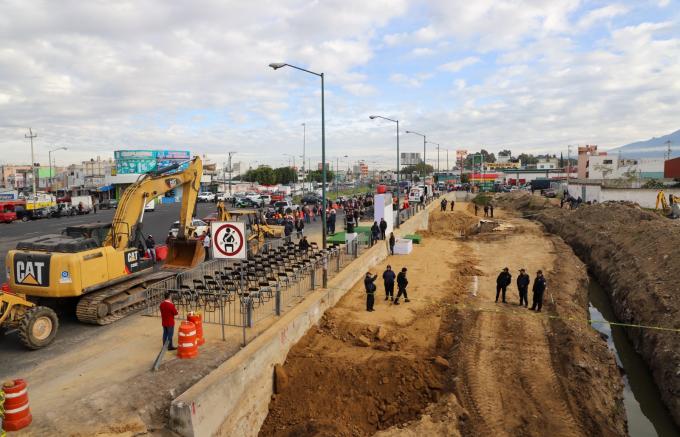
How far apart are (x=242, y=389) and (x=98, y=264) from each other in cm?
584

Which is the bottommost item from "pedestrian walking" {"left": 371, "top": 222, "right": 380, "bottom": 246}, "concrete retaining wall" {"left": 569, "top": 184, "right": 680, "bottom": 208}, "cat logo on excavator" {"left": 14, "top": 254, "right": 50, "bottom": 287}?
"pedestrian walking" {"left": 371, "top": 222, "right": 380, "bottom": 246}

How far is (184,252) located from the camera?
57.6 feet

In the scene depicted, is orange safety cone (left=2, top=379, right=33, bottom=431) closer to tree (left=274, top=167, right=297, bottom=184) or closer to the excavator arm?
the excavator arm

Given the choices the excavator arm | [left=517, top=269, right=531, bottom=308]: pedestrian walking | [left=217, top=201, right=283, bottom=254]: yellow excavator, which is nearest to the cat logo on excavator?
the excavator arm

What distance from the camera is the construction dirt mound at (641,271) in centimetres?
1334

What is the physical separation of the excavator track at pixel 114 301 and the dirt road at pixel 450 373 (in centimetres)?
519

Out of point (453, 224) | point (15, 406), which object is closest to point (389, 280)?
point (15, 406)

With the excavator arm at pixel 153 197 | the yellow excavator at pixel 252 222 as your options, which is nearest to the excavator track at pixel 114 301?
the excavator arm at pixel 153 197

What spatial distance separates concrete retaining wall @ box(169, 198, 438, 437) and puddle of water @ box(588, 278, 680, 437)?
8919mm

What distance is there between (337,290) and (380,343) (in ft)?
12.1

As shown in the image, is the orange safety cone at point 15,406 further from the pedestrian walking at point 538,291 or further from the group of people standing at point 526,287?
the pedestrian walking at point 538,291

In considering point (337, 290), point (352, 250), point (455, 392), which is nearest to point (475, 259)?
point (352, 250)

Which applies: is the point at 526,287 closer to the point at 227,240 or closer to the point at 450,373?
the point at 450,373

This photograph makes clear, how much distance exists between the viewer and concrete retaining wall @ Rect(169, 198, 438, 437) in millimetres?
8070
